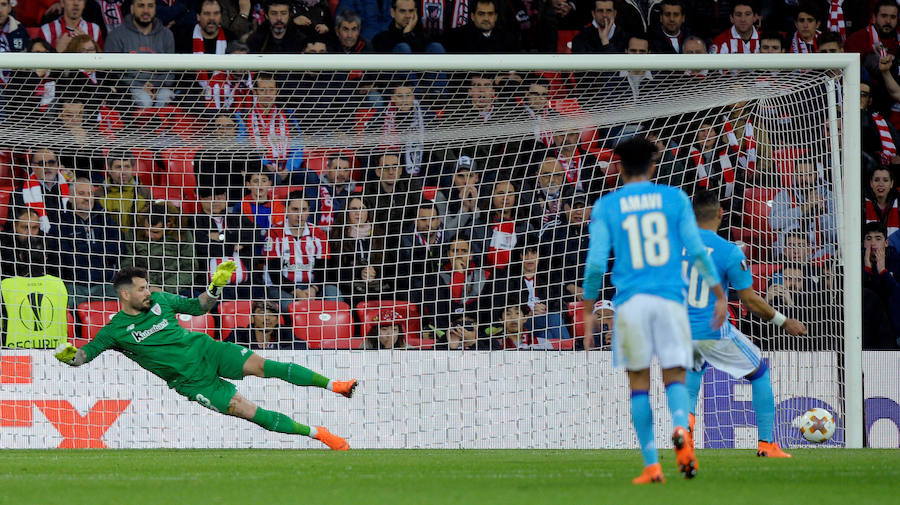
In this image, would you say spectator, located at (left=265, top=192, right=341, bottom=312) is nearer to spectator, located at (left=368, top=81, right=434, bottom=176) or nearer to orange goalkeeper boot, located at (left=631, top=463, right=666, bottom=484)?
spectator, located at (left=368, top=81, right=434, bottom=176)

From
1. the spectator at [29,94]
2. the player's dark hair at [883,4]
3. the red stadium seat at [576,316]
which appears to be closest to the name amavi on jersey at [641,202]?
the red stadium seat at [576,316]

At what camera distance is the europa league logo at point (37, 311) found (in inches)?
405

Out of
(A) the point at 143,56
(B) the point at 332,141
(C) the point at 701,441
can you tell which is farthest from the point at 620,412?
(A) the point at 143,56

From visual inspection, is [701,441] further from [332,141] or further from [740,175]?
[332,141]

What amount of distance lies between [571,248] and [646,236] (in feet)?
17.3

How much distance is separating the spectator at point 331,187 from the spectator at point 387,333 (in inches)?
39.2

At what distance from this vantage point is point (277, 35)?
12.6m

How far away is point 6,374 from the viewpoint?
10109mm

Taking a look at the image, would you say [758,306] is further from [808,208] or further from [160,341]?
[160,341]

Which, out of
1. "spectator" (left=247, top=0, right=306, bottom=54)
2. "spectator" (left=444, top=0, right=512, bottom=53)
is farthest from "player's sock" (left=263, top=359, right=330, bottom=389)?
"spectator" (left=444, top=0, right=512, bottom=53)

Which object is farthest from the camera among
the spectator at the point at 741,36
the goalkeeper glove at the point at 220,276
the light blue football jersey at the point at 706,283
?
the spectator at the point at 741,36

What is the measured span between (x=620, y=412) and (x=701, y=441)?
28.4 inches

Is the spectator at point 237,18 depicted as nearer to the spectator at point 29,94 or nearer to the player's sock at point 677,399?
the spectator at point 29,94

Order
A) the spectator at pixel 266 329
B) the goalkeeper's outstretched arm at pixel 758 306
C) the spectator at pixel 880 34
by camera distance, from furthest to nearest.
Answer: the spectator at pixel 880 34 → the spectator at pixel 266 329 → the goalkeeper's outstretched arm at pixel 758 306
